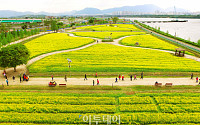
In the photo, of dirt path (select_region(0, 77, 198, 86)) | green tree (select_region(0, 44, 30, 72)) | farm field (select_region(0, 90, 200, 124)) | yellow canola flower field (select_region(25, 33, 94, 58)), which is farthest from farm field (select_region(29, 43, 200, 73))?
farm field (select_region(0, 90, 200, 124))

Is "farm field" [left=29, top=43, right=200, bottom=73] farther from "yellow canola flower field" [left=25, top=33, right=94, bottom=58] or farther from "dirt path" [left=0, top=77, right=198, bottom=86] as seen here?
"yellow canola flower field" [left=25, top=33, right=94, bottom=58]

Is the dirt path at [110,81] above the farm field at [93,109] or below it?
above

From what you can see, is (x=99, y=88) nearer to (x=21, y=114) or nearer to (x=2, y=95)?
(x=21, y=114)

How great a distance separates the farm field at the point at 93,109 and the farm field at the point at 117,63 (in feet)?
40.7

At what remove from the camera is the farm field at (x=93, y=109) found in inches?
838

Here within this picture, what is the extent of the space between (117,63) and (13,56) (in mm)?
27987

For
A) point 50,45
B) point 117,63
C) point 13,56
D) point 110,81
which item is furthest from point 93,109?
point 50,45

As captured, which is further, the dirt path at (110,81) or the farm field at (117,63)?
the farm field at (117,63)

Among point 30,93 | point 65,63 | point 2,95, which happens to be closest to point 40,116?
Answer: point 30,93

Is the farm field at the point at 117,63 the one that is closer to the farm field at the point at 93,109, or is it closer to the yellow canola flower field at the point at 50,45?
the yellow canola flower field at the point at 50,45

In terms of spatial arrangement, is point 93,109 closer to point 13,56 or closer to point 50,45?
point 13,56

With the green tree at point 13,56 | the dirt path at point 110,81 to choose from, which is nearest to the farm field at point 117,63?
the green tree at point 13,56

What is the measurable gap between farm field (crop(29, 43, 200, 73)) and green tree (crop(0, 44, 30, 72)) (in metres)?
3.73

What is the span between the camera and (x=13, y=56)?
3678cm
